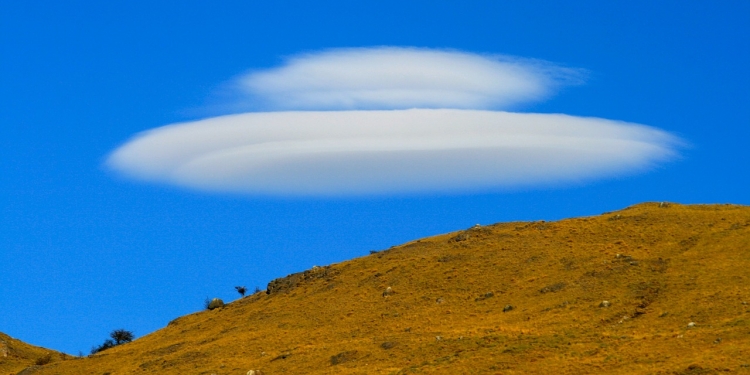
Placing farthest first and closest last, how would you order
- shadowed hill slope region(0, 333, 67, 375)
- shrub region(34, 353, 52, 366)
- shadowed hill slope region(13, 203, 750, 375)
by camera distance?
1. shadowed hill slope region(0, 333, 67, 375)
2. shrub region(34, 353, 52, 366)
3. shadowed hill slope region(13, 203, 750, 375)

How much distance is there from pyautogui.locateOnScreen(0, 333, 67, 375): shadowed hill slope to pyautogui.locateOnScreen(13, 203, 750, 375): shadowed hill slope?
36.6 feet

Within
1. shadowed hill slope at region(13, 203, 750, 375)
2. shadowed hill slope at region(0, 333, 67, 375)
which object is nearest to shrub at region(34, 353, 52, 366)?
shadowed hill slope at region(0, 333, 67, 375)

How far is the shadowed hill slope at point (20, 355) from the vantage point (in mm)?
98750

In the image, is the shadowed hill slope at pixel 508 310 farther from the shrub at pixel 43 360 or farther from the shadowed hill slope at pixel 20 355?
the shadowed hill slope at pixel 20 355

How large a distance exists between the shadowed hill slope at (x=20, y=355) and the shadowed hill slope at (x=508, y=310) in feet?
36.6

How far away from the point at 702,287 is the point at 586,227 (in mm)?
20064

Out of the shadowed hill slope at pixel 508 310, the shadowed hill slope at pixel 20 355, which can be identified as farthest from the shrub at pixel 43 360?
the shadowed hill slope at pixel 508 310

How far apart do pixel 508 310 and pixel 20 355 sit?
5706cm

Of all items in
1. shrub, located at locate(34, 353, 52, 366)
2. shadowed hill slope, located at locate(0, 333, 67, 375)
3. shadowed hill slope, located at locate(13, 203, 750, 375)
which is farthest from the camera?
shadowed hill slope, located at locate(0, 333, 67, 375)

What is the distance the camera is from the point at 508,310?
74688 mm

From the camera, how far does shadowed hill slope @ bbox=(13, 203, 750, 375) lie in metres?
61.6

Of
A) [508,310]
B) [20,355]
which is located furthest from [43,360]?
[508,310]

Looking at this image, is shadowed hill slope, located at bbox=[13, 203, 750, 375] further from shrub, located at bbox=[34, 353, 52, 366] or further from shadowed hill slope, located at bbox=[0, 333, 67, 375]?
shadowed hill slope, located at bbox=[0, 333, 67, 375]

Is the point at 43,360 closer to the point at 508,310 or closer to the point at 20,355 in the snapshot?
the point at 20,355
